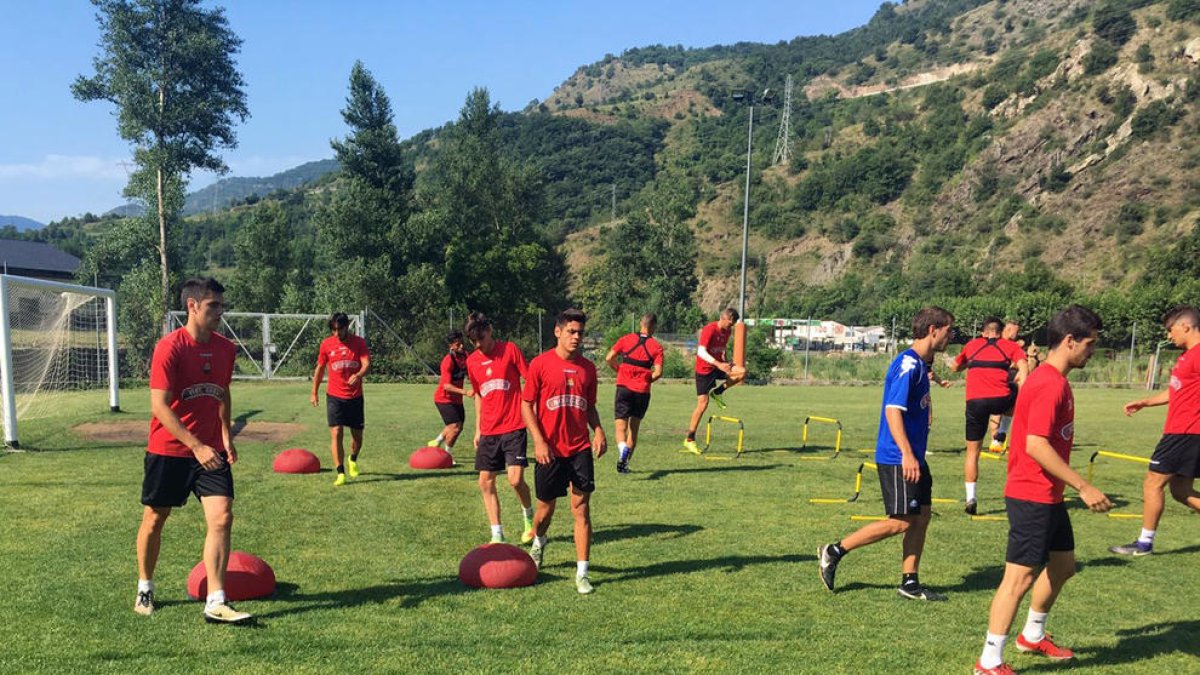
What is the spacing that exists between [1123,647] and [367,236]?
43.3m

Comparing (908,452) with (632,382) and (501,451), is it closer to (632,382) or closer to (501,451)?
(501,451)

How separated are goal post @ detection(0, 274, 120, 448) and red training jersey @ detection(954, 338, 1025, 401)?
15.2 m

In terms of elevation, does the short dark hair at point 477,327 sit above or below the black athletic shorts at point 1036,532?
above

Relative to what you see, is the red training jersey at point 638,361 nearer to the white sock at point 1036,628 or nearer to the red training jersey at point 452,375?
the red training jersey at point 452,375

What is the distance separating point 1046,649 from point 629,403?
7.28 meters

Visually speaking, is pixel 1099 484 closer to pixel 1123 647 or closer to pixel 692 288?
pixel 1123 647

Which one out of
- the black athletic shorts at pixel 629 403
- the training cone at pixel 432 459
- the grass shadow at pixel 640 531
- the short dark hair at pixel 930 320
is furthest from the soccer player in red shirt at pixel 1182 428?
the training cone at pixel 432 459

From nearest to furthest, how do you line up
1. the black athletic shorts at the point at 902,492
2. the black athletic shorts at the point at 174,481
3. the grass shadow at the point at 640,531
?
the black athletic shorts at the point at 174,481 → the black athletic shorts at the point at 902,492 → the grass shadow at the point at 640,531

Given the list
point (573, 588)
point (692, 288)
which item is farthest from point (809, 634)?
point (692, 288)

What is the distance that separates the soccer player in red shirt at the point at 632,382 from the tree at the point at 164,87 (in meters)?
31.8

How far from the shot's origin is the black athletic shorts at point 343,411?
10531 millimetres

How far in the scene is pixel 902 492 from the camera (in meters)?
6.15

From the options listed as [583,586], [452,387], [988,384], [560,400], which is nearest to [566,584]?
[583,586]

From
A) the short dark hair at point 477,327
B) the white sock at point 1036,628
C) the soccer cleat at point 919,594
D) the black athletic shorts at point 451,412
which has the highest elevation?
the short dark hair at point 477,327
